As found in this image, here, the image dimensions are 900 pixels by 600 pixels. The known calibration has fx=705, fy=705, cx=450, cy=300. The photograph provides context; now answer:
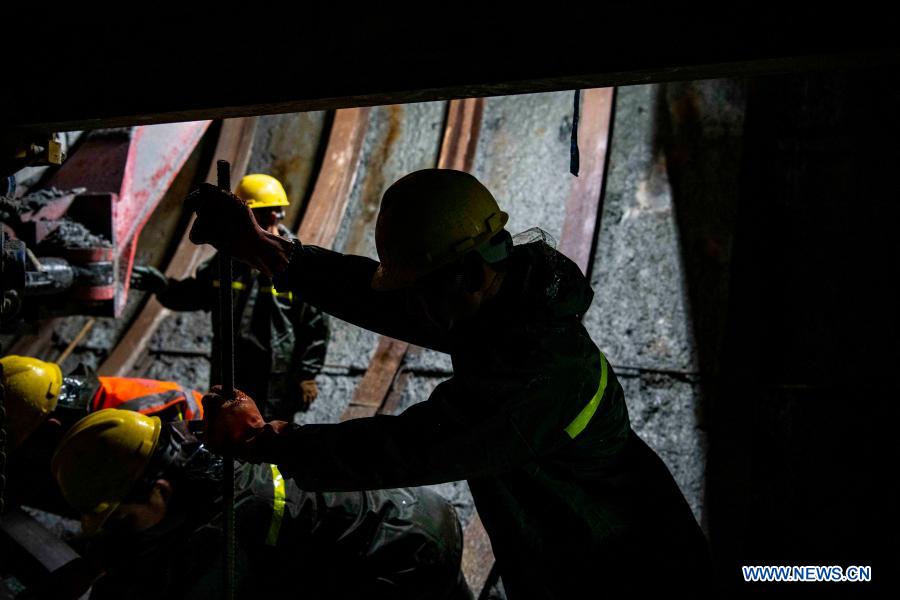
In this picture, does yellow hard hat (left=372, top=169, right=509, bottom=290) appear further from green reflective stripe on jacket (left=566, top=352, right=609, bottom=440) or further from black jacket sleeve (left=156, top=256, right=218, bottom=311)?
black jacket sleeve (left=156, top=256, right=218, bottom=311)

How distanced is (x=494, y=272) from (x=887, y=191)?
108 inches

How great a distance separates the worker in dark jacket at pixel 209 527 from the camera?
1.98 meters

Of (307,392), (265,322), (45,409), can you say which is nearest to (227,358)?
(45,409)

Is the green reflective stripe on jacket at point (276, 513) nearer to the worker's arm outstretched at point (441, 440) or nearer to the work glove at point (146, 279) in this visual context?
the worker's arm outstretched at point (441, 440)

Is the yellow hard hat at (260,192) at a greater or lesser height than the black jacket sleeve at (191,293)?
greater

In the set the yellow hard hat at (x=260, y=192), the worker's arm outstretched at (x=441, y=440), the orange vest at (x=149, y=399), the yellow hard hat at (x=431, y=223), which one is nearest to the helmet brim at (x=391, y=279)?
the yellow hard hat at (x=431, y=223)

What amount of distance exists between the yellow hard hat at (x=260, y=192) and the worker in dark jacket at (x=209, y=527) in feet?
5.60

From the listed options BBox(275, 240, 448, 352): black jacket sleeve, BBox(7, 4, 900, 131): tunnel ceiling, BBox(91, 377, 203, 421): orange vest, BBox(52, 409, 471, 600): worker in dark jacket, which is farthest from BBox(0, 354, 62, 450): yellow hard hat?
BBox(7, 4, 900, 131): tunnel ceiling

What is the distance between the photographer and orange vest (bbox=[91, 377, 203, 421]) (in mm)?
2762

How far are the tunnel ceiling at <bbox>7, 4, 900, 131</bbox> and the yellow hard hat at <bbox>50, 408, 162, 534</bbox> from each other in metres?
0.95

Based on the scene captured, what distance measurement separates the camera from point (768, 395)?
3.30 metres

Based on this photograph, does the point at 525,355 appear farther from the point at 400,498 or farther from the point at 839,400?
the point at 839,400

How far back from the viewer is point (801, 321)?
3.44 metres

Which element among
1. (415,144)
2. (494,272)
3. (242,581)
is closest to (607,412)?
(494,272)
